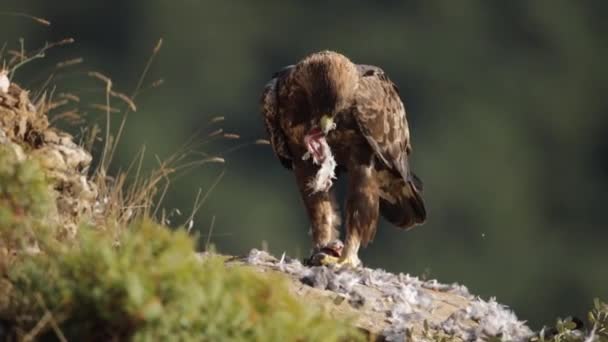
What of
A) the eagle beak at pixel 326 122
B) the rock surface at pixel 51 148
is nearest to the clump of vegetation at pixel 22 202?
the rock surface at pixel 51 148

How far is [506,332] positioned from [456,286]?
0.99 m

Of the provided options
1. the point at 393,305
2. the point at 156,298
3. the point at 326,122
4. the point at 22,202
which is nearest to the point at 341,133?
the point at 326,122

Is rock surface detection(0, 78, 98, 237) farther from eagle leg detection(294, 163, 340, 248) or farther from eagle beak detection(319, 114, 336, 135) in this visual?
eagle leg detection(294, 163, 340, 248)

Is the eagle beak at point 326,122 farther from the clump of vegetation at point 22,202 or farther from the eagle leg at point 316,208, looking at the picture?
the clump of vegetation at point 22,202

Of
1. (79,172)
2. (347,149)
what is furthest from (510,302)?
(79,172)

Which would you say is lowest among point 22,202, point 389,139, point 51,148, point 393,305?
point 22,202

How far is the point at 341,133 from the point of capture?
26.1 feet

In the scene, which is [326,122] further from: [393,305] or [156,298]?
[156,298]

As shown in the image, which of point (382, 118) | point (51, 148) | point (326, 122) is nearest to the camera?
point (51, 148)

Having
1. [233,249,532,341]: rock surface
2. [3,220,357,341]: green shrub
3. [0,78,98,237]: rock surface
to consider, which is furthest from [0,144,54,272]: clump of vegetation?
[233,249,532,341]: rock surface

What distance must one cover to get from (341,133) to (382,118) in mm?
373

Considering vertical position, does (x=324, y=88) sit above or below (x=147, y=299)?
above

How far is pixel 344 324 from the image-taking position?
4.26 meters

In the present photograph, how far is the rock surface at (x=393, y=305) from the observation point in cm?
612
